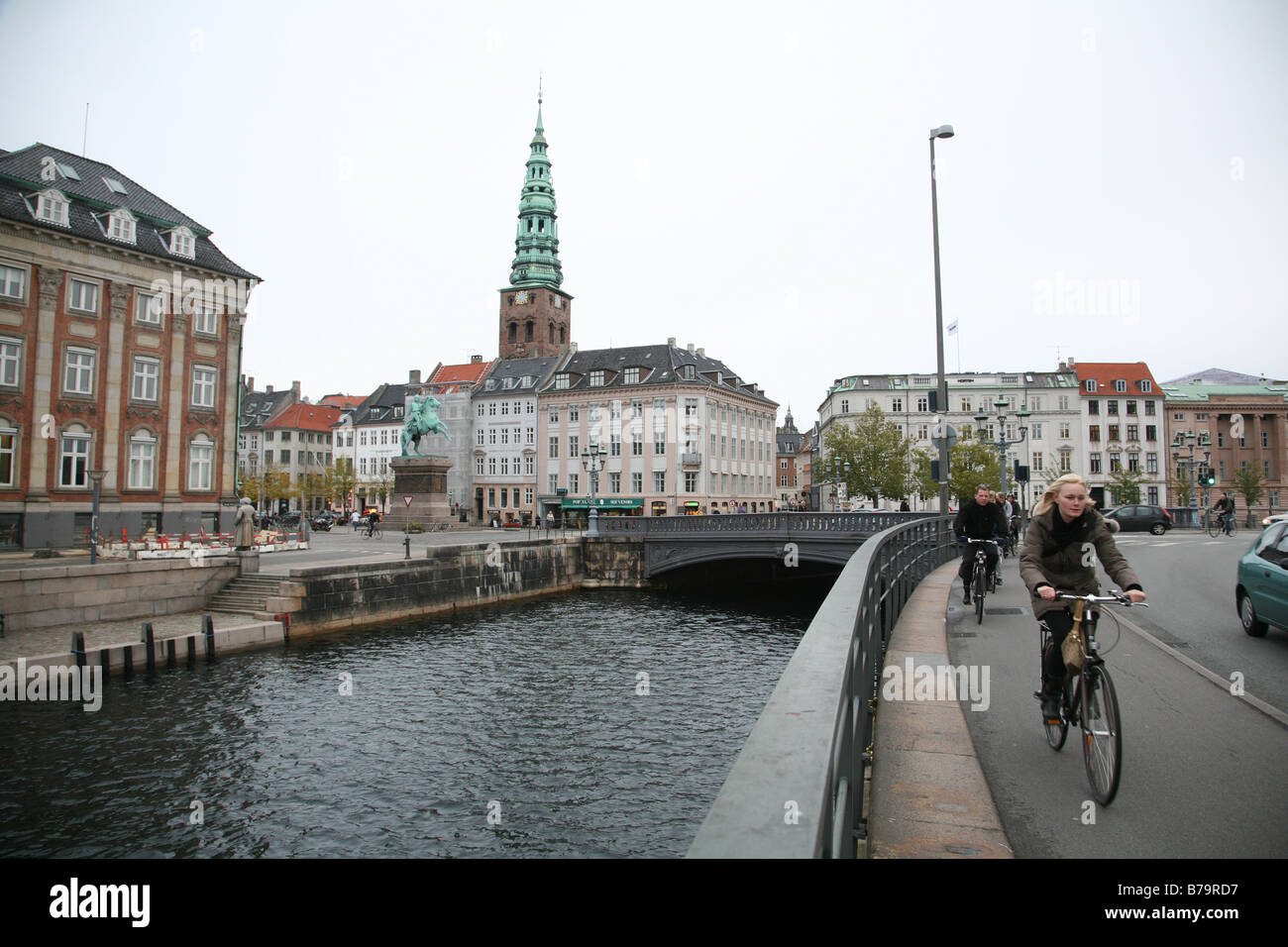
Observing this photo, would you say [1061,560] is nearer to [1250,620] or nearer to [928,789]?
[928,789]

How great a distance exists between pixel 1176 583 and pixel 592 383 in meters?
61.8

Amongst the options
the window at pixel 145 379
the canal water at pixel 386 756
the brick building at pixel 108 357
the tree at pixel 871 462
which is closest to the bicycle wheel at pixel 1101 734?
the canal water at pixel 386 756

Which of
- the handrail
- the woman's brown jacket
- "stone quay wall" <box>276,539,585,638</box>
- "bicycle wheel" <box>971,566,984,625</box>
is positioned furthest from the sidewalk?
"stone quay wall" <box>276,539,585,638</box>

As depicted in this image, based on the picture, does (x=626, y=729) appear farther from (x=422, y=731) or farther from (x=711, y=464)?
(x=711, y=464)

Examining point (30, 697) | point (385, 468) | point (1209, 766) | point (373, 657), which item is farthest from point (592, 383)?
point (1209, 766)

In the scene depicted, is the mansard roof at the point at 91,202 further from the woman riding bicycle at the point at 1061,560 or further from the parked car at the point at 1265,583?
the parked car at the point at 1265,583

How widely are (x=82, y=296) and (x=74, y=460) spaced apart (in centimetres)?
693

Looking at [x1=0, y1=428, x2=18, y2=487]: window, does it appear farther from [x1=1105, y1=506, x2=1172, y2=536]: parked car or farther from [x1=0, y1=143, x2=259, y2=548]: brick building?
[x1=1105, y1=506, x2=1172, y2=536]: parked car

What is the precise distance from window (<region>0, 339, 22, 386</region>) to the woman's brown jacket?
3898 centimetres

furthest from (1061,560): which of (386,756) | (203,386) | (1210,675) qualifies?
(203,386)

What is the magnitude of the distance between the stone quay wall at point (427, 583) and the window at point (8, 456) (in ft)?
50.3

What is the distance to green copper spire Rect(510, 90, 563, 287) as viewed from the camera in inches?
3733

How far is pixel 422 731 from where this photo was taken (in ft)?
49.3

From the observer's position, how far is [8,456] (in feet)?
106
